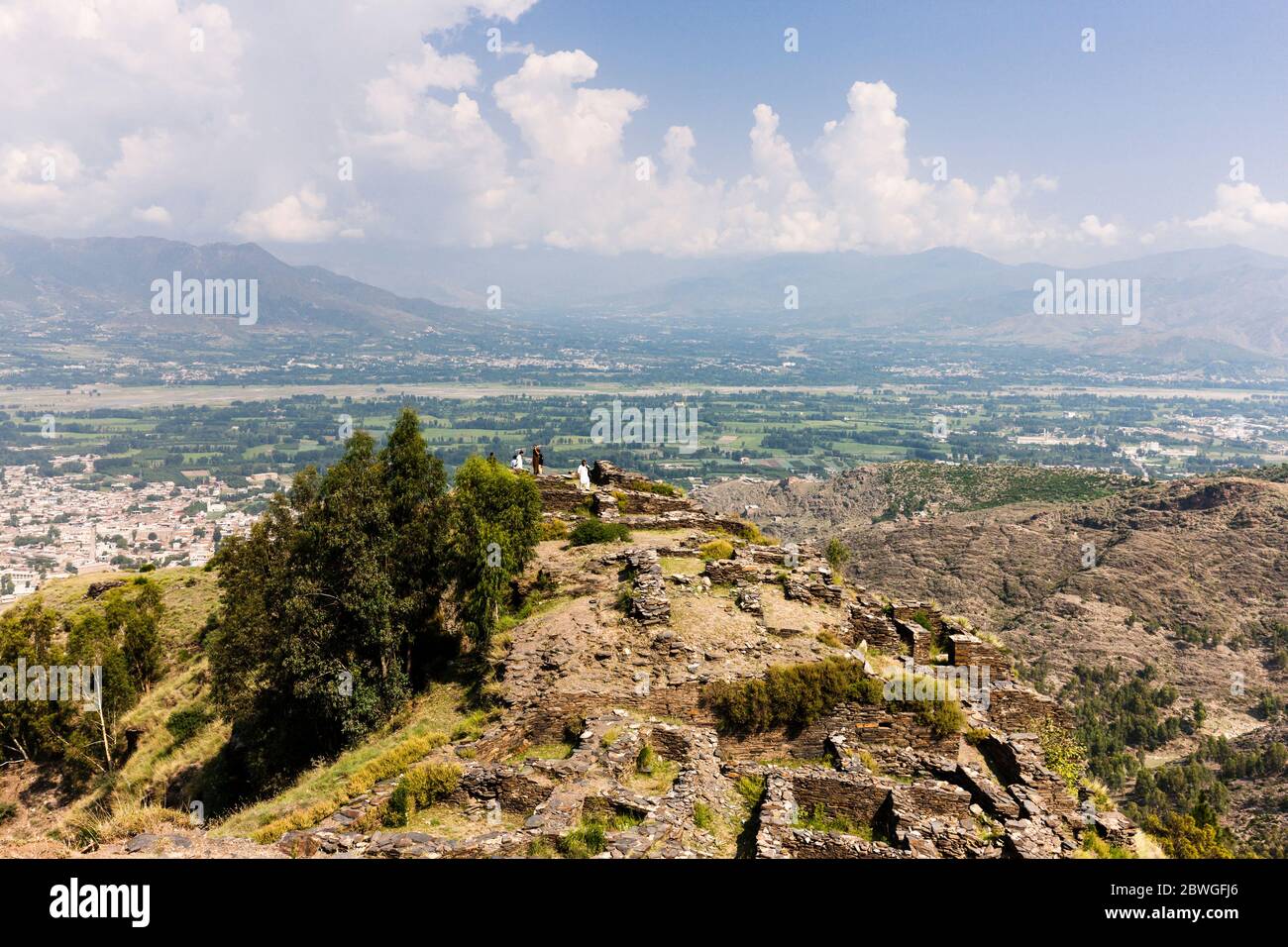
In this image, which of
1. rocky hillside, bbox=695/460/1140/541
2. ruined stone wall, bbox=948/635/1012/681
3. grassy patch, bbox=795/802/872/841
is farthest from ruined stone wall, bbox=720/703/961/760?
rocky hillside, bbox=695/460/1140/541

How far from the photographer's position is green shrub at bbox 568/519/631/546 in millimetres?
27203

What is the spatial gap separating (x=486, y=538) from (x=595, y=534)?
278 inches

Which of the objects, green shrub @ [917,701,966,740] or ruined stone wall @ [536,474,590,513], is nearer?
green shrub @ [917,701,966,740]

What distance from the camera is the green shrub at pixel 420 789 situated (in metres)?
13.3

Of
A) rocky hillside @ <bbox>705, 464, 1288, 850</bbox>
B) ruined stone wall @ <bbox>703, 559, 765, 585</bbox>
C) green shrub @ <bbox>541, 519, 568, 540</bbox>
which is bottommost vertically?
rocky hillside @ <bbox>705, 464, 1288, 850</bbox>

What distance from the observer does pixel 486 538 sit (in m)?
20.9

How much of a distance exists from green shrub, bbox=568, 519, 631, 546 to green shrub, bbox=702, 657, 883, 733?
438 inches

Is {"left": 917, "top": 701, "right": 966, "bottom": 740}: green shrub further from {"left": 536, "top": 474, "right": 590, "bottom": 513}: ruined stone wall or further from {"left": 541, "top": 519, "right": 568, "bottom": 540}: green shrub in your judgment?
{"left": 536, "top": 474, "right": 590, "bottom": 513}: ruined stone wall

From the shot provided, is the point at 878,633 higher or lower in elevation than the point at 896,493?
higher

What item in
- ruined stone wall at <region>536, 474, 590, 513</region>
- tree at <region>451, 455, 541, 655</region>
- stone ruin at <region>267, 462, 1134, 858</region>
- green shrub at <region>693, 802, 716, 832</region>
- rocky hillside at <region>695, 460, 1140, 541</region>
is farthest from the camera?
rocky hillside at <region>695, 460, 1140, 541</region>
